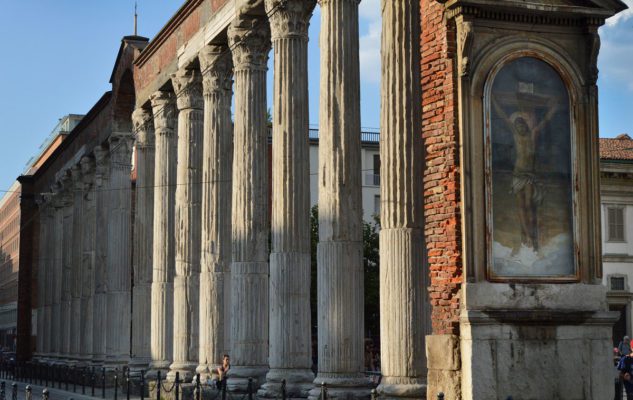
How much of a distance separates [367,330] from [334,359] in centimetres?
3448

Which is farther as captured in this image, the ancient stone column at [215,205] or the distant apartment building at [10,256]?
the distant apartment building at [10,256]

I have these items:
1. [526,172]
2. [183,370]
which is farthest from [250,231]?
[526,172]

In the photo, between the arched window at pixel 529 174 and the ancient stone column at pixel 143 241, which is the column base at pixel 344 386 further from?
the ancient stone column at pixel 143 241

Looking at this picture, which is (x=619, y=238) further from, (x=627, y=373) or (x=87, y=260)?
(x=627, y=373)

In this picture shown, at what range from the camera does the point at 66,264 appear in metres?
53.2

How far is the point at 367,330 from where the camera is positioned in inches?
2184

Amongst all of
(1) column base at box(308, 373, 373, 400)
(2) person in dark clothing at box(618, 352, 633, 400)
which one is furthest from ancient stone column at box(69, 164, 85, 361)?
(2) person in dark clothing at box(618, 352, 633, 400)

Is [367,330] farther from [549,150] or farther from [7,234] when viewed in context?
[7,234]

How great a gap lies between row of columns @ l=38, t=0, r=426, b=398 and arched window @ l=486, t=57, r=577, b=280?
377 cm

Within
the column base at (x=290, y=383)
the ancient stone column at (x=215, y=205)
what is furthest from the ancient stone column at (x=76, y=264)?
the column base at (x=290, y=383)

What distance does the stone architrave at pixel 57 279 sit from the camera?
55188 mm

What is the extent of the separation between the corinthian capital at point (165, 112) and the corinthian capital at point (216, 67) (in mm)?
5397

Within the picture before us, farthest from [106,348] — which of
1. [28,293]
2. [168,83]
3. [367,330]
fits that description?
[28,293]

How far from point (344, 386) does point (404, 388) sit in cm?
370
